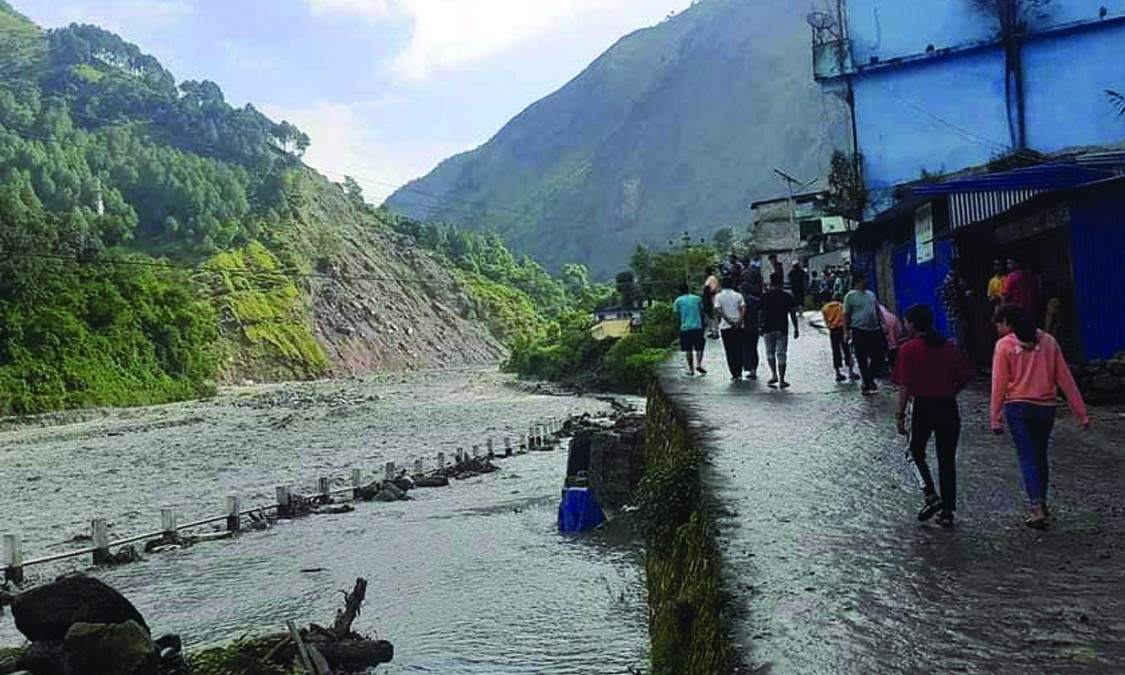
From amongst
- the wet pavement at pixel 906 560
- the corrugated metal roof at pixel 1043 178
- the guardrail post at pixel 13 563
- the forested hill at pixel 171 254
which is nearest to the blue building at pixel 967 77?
the corrugated metal roof at pixel 1043 178

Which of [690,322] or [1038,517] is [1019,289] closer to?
[690,322]

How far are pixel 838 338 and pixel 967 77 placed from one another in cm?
981

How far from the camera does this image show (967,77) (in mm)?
21594

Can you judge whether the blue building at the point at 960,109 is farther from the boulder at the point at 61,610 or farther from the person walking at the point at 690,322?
the boulder at the point at 61,610

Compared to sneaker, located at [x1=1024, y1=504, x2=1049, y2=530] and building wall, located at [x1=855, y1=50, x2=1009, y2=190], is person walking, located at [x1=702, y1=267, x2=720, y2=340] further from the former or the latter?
sneaker, located at [x1=1024, y1=504, x2=1049, y2=530]

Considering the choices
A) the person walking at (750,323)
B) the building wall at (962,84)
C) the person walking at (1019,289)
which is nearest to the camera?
the person walking at (1019,289)

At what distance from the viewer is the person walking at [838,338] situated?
48.2 ft

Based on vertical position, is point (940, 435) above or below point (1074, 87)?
below

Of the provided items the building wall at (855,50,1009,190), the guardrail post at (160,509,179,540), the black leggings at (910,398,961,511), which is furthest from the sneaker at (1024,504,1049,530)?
the guardrail post at (160,509,179,540)

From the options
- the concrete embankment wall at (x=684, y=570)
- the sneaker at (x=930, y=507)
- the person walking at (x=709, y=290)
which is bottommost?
the concrete embankment wall at (x=684, y=570)

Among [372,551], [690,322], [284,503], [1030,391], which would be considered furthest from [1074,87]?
[284,503]

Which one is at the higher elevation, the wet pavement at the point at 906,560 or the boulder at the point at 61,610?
the wet pavement at the point at 906,560

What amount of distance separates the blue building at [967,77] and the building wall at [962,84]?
0.07 feet

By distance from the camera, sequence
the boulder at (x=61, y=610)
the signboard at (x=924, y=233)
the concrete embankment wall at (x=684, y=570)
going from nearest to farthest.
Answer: the concrete embankment wall at (x=684, y=570) → the boulder at (x=61, y=610) → the signboard at (x=924, y=233)
